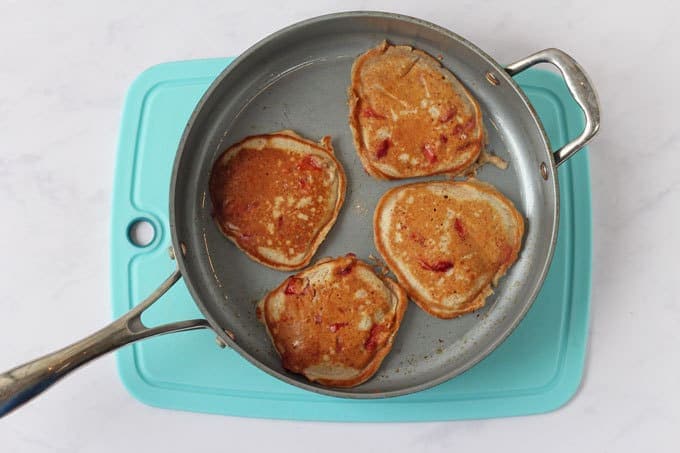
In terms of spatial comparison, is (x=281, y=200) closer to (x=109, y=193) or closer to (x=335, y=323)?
(x=335, y=323)

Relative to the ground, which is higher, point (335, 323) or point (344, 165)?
point (344, 165)

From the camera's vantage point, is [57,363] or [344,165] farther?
[344,165]

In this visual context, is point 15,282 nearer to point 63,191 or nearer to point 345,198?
point 63,191

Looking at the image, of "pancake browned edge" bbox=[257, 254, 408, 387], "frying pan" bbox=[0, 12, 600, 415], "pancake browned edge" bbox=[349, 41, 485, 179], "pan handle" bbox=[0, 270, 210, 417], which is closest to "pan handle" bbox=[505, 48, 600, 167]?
"frying pan" bbox=[0, 12, 600, 415]

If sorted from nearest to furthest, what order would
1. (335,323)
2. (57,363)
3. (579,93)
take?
(57,363) → (579,93) → (335,323)

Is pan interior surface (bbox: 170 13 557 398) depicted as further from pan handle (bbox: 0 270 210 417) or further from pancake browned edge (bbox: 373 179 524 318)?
pan handle (bbox: 0 270 210 417)

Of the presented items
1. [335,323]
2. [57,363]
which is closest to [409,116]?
[335,323]

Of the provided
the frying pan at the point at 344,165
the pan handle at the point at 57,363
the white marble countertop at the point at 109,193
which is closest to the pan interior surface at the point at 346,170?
the frying pan at the point at 344,165
